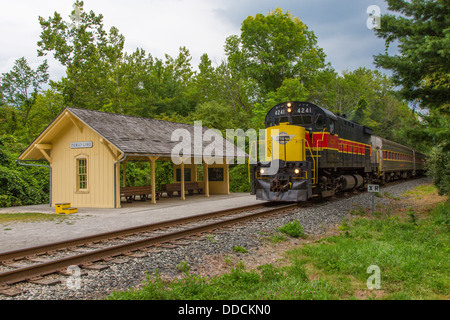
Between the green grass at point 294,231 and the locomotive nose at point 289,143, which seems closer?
the green grass at point 294,231

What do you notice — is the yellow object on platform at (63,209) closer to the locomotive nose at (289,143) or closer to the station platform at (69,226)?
the station platform at (69,226)

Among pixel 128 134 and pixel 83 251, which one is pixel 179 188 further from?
pixel 83 251

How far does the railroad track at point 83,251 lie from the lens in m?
5.81

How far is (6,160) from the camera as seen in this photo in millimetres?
20438

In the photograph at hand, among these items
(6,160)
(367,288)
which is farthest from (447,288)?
(6,160)

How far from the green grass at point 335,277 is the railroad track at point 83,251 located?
1557 millimetres

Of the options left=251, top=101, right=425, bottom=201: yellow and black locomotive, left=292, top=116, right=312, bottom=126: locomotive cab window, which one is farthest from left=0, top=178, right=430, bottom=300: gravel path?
left=292, top=116, right=312, bottom=126: locomotive cab window

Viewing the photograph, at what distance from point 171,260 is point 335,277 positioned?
301cm

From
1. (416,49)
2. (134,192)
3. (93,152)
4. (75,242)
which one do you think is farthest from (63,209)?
(416,49)

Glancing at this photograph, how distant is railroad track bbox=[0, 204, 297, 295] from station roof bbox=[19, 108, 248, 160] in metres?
6.50

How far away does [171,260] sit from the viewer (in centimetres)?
684

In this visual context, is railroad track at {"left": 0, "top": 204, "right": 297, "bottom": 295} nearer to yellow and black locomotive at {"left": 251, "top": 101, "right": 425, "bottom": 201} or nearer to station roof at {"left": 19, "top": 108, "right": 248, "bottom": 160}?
yellow and black locomotive at {"left": 251, "top": 101, "right": 425, "bottom": 201}

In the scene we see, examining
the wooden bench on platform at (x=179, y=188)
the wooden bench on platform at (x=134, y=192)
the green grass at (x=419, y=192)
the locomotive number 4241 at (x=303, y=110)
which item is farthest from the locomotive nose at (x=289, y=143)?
the green grass at (x=419, y=192)
